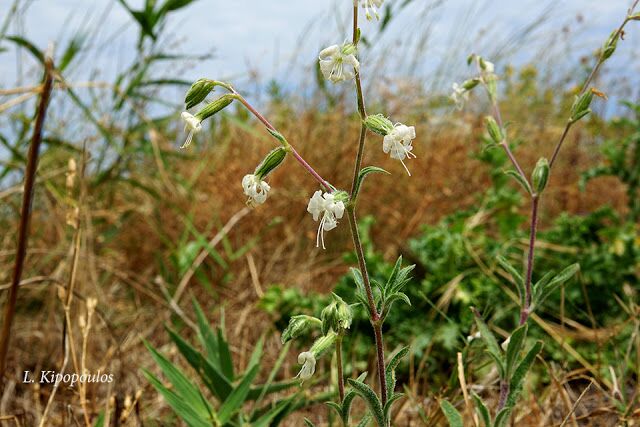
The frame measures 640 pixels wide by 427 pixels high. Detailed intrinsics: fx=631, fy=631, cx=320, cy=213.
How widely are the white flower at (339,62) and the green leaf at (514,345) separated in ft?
1.59

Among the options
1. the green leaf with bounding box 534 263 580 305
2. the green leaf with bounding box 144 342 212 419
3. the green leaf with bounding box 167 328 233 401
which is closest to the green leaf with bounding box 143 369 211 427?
the green leaf with bounding box 144 342 212 419

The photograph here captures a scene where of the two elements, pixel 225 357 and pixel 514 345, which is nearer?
pixel 514 345

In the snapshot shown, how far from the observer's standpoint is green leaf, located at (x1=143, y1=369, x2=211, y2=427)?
3.75 feet

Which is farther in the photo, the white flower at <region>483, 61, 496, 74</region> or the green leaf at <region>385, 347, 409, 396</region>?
the white flower at <region>483, 61, 496, 74</region>

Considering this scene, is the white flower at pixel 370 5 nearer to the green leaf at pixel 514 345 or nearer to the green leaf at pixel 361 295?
the green leaf at pixel 361 295

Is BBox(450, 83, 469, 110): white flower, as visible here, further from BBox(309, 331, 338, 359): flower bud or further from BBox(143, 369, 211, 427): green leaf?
BBox(143, 369, 211, 427): green leaf

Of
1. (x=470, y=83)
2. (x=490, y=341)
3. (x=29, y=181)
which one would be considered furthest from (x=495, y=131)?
(x=29, y=181)

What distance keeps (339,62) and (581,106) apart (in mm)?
546

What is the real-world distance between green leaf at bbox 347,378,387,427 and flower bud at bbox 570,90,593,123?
591mm

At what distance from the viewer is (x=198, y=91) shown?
0.83 m

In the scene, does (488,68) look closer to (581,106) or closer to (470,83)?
(470,83)

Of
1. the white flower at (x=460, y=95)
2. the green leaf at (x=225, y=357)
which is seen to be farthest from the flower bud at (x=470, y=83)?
the green leaf at (x=225, y=357)

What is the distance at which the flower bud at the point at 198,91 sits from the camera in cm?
83

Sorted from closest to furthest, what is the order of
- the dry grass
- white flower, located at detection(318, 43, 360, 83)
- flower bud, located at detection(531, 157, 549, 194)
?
white flower, located at detection(318, 43, 360, 83) < flower bud, located at detection(531, 157, 549, 194) < the dry grass
